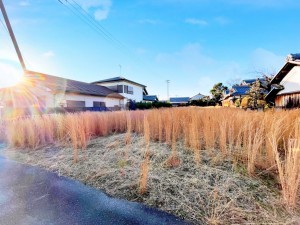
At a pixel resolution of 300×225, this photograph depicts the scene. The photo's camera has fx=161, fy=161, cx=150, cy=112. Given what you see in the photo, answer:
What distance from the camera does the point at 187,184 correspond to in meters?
1.87

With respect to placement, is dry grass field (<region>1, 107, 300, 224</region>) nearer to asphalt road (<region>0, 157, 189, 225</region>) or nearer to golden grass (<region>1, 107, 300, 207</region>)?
golden grass (<region>1, 107, 300, 207</region>)

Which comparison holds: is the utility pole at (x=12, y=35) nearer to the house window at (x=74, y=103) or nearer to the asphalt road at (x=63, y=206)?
the house window at (x=74, y=103)

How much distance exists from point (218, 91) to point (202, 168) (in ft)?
112

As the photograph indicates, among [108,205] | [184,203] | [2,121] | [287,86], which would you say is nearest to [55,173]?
[108,205]

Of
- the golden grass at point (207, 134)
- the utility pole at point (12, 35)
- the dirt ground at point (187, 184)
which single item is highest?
the utility pole at point (12, 35)

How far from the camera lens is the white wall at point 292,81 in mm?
7566

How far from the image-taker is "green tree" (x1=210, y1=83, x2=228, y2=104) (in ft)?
108

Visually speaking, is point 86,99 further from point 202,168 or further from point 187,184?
point 187,184

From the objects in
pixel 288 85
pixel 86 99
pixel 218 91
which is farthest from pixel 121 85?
pixel 218 91

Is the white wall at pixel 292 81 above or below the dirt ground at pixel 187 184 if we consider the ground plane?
above

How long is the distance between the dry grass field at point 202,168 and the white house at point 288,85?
6415mm

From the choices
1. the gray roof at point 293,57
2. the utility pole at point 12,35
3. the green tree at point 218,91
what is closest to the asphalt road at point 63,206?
the utility pole at point 12,35

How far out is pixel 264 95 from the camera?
10.6 meters

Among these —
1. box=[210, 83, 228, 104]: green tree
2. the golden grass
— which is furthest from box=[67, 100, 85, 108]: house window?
box=[210, 83, 228, 104]: green tree
